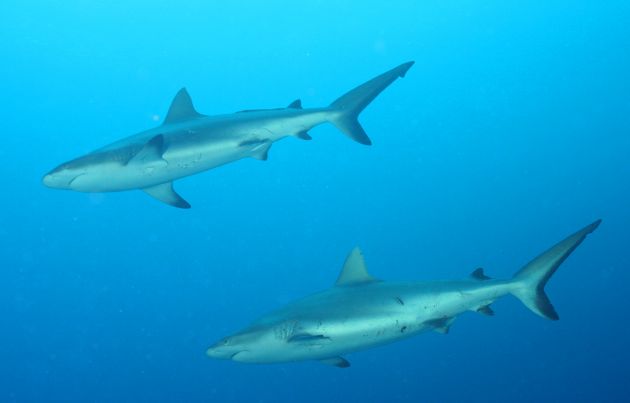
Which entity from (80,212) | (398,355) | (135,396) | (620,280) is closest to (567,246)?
(398,355)

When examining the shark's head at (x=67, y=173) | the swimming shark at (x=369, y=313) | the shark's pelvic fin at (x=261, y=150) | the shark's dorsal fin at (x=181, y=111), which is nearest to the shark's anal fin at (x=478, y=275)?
the swimming shark at (x=369, y=313)

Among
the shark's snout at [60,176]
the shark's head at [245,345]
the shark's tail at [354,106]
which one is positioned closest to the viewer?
the shark's head at [245,345]

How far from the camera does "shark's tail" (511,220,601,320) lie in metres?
5.83

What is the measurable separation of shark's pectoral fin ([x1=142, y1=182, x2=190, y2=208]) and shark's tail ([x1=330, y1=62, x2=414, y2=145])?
2348 mm

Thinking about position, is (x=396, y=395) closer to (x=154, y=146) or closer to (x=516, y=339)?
(x=516, y=339)

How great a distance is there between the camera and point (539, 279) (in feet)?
19.3

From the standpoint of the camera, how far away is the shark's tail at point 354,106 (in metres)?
6.85

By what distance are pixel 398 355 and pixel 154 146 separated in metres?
20.7

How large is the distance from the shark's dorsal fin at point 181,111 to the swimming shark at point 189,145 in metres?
0.02

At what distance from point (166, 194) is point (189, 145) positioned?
1115 mm

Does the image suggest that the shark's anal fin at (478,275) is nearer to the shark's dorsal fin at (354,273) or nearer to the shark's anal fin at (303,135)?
the shark's dorsal fin at (354,273)

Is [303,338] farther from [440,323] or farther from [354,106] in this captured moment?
[354,106]

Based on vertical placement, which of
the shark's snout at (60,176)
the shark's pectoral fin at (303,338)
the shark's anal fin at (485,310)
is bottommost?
the shark's anal fin at (485,310)

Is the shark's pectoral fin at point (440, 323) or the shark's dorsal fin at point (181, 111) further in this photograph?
the shark's dorsal fin at point (181, 111)
